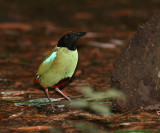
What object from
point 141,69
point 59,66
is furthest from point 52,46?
point 141,69

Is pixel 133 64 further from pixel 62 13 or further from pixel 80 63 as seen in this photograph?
pixel 62 13

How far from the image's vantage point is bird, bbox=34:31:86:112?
4.61m

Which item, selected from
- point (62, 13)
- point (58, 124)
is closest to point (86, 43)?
point (62, 13)

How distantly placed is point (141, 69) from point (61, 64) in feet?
3.63

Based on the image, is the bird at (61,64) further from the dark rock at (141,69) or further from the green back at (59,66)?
the dark rock at (141,69)

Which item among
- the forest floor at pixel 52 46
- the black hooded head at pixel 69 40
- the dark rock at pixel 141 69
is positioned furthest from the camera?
the black hooded head at pixel 69 40

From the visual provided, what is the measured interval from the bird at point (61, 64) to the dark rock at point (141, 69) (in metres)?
0.67

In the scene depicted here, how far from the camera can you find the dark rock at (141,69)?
4238 millimetres

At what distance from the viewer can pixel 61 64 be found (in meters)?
4.59

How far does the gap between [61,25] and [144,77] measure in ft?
20.3

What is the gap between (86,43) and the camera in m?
8.33

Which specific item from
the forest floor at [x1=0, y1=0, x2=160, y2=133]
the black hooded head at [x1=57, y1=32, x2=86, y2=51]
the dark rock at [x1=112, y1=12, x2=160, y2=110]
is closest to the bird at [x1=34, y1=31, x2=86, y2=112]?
the black hooded head at [x1=57, y1=32, x2=86, y2=51]

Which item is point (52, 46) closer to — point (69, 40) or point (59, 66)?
point (69, 40)

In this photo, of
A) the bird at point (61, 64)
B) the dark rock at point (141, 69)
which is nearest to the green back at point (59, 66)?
the bird at point (61, 64)
